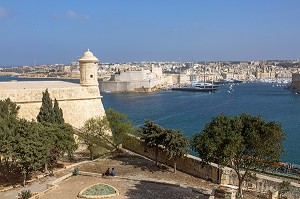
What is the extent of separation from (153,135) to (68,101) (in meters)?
6.74

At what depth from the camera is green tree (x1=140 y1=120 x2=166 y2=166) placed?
44.5 feet

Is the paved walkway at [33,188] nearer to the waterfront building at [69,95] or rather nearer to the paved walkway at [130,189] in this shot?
the paved walkway at [130,189]

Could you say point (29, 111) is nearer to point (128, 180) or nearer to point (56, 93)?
point (56, 93)

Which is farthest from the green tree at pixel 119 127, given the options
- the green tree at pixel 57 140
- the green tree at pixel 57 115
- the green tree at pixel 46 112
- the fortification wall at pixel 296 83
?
the fortification wall at pixel 296 83

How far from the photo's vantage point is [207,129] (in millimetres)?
9773

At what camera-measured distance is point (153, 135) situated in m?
13.5

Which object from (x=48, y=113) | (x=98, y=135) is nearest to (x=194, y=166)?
(x=98, y=135)

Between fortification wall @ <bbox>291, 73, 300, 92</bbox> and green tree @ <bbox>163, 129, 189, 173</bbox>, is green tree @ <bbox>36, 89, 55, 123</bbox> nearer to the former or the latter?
green tree @ <bbox>163, 129, 189, 173</bbox>

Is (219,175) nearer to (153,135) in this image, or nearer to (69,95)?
(153,135)

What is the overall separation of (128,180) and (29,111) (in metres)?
8.10

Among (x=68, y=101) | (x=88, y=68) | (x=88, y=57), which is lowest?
(x=68, y=101)

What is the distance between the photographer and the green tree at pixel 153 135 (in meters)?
13.6

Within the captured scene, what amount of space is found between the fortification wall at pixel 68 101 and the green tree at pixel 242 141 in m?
10.3

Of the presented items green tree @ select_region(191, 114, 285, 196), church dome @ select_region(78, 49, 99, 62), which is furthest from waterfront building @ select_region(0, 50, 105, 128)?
green tree @ select_region(191, 114, 285, 196)
